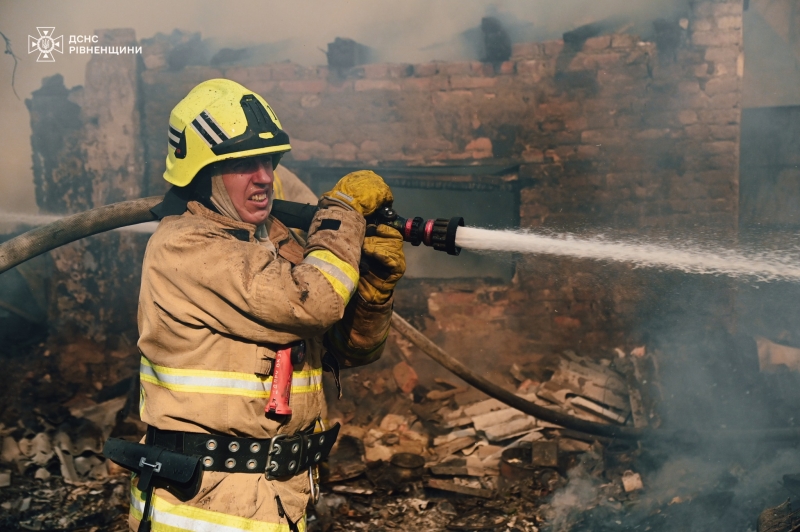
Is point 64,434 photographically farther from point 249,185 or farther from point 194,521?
point 249,185

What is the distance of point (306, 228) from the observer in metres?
3.07

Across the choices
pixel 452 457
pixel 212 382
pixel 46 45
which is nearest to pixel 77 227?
pixel 212 382

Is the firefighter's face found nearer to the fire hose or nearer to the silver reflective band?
the fire hose

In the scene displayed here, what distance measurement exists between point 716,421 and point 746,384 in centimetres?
53

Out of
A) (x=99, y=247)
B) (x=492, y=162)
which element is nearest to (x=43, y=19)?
→ (x=99, y=247)

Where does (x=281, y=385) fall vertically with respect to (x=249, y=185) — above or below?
below

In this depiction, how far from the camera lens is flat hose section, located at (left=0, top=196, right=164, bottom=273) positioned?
3.58m

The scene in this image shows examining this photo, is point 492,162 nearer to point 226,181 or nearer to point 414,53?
point 414,53

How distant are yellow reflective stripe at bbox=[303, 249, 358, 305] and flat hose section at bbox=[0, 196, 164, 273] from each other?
134 centimetres

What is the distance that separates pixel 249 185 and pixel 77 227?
134cm

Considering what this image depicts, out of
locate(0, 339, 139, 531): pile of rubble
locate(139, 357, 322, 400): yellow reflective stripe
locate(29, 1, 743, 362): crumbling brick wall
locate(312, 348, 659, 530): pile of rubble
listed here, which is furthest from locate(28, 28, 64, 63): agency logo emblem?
locate(139, 357, 322, 400): yellow reflective stripe

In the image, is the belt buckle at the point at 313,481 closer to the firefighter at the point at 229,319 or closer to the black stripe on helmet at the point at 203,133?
the firefighter at the point at 229,319

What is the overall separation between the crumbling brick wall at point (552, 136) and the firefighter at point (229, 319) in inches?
183

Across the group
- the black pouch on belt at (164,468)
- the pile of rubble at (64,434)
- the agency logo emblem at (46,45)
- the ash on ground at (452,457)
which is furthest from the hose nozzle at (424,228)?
the agency logo emblem at (46,45)
